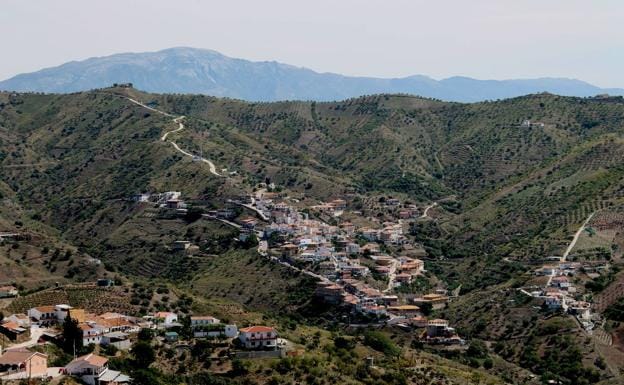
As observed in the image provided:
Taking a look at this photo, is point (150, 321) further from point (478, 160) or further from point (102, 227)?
point (478, 160)

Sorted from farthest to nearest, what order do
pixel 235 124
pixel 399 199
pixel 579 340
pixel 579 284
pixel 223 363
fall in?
pixel 235 124 < pixel 399 199 < pixel 579 284 < pixel 579 340 < pixel 223 363

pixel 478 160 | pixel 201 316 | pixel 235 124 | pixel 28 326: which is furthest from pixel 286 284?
pixel 235 124

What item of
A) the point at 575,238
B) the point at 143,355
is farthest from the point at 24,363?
the point at 575,238

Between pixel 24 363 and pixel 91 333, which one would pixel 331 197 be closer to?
pixel 91 333

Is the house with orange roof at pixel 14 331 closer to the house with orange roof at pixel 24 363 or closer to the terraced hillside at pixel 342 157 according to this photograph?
the house with orange roof at pixel 24 363

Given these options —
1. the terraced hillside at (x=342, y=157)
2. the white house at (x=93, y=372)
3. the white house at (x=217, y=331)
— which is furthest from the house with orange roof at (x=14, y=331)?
the terraced hillside at (x=342, y=157)

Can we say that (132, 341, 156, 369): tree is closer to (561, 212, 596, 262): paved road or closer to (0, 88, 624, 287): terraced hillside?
(0, 88, 624, 287): terraced hillside
